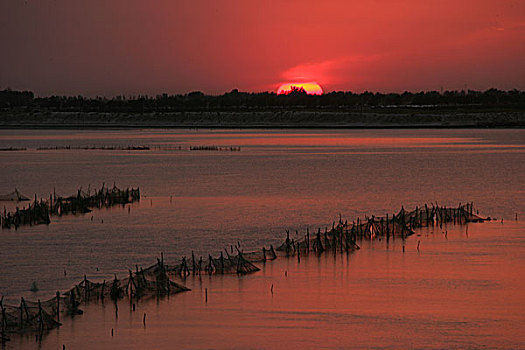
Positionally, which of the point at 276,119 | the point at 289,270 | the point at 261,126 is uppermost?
the point at 276,119

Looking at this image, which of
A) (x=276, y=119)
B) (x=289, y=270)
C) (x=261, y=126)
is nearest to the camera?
(x=289, y=270)

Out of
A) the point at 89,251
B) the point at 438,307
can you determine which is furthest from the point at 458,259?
the point at 89,251

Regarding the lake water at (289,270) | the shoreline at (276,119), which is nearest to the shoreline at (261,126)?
the shoreline at (276,119)

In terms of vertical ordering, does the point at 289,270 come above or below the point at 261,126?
below

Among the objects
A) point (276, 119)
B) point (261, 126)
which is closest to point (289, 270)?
point (261, 126)

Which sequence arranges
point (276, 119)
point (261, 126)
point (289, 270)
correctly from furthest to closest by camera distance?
point (276, 119), point (261, 126), point (289, 270)

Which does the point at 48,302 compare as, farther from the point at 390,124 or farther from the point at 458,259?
the point at 390,124

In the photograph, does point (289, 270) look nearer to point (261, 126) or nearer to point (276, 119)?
point (261, 126)

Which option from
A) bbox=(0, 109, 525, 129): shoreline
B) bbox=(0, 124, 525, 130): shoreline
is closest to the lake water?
bbox=(0, 124, 525, 130): shoreline

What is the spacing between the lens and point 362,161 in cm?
5553

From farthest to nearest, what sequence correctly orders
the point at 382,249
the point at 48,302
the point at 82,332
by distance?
1. the point at 382,249
2. the point at 48,302
3. the point at 82,332

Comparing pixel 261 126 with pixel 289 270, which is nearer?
pixel 289 270

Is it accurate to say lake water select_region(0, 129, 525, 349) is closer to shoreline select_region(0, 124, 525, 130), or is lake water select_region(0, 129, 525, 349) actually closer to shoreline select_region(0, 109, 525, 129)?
shoreline select_region(0, 124, 525, 130)

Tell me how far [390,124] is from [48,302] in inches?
5411
